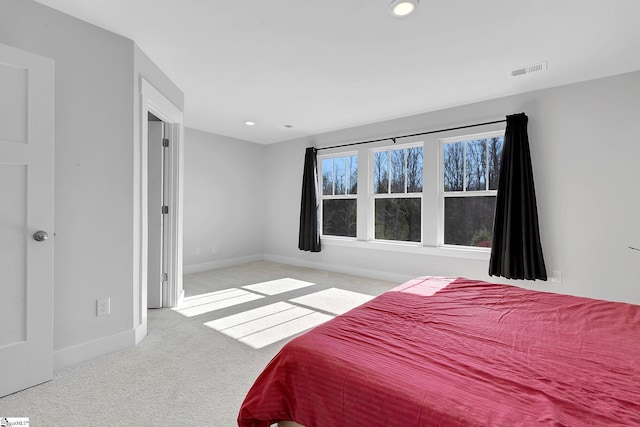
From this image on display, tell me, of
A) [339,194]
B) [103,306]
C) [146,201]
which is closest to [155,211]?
[146,201]

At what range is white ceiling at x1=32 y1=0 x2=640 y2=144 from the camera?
6.41 ft

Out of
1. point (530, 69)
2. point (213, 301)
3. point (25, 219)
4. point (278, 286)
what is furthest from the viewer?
point (278, 286)

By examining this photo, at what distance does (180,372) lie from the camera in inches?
78.6

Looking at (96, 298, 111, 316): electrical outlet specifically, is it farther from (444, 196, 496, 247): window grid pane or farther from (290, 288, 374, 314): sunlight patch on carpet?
(444, 196, 496, 247): window grid pane

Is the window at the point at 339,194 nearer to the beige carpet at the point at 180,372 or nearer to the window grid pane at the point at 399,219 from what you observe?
the window grid pane at the point at 399,219

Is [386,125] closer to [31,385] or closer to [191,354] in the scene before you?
[191,354]

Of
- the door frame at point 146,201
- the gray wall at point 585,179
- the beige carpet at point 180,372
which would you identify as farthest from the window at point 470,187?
the door frame at point 146,201

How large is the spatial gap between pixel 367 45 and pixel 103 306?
291 cm

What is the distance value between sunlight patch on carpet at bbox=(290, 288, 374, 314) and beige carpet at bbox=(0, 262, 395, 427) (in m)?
0.01

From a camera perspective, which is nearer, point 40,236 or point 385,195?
point 40,236

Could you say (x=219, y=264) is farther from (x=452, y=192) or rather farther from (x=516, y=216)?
(x=516, y=216)

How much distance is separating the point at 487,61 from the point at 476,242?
2.16m

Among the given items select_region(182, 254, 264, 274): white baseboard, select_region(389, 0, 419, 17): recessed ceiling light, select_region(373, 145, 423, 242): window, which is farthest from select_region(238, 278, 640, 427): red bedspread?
select_region(182, 254, 264, 274): white baseboard

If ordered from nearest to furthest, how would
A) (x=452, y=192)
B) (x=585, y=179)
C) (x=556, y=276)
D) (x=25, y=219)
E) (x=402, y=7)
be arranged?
1. (x=25, y=219)
2. (x=402, y=7)
3. (x=585, y=179)
4. (x=556, y=276)
5. (x=452, y=192)
